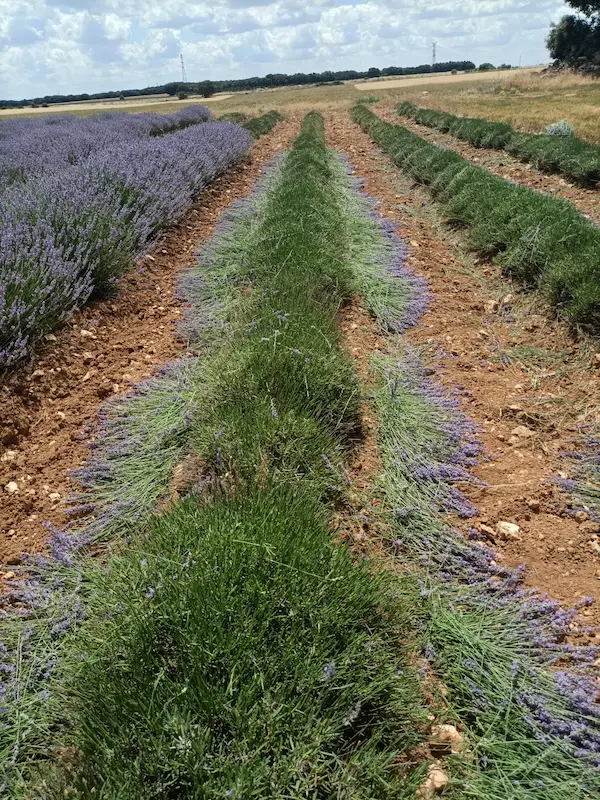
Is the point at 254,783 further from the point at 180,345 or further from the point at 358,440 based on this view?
the point at 180,345

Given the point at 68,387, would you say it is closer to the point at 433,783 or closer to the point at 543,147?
the point at 433,783

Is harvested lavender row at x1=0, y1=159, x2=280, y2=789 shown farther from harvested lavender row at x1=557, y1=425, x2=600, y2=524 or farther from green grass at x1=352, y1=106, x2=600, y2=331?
green grass at x1=352, y1=106, x2=600, y2=331

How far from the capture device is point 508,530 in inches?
112

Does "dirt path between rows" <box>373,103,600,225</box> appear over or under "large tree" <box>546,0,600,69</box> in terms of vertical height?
under

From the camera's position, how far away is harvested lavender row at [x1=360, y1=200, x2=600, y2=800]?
1.76m

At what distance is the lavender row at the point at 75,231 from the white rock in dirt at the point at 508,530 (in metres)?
3.30

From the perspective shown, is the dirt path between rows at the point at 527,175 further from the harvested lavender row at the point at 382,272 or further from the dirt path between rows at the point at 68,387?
the dirt path between rows at the point at 68,387

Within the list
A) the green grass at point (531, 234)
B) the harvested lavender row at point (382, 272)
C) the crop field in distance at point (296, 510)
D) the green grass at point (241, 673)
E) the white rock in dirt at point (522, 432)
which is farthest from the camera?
the harvested lavender row at point (382, 272)

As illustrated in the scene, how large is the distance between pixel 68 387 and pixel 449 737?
11.3ft

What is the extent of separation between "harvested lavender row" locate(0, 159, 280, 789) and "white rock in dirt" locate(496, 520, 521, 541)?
174 cm

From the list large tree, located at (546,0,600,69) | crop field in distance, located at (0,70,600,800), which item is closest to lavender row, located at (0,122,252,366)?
crop field in distance, located at (0,70,600,800)

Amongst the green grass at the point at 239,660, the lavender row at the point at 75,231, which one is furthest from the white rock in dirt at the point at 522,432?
the lavender row at the point at 75,231

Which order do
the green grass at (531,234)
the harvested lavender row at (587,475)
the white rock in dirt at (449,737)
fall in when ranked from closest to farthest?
1. the white rock in dirt at (449,737)
2. the harvested lavender row at (587,475)
3. the green grass at (531,234)

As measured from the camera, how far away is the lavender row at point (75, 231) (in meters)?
4.30
